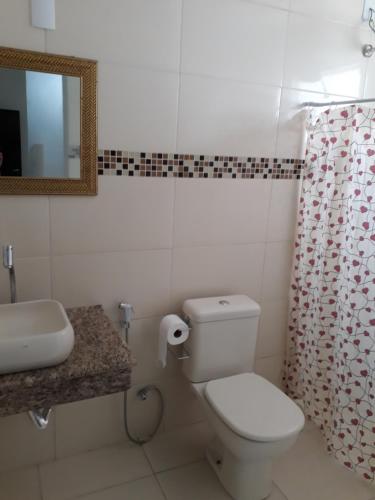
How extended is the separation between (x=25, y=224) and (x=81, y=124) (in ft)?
1.50

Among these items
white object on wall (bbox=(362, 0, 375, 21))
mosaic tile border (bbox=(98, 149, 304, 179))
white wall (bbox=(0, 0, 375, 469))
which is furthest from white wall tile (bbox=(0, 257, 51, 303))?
white object on wall (bbox=(362, 0, 375, 21))

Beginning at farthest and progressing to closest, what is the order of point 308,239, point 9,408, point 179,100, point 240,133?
point 308,239
point 240,133
point 179,100
point 9,408

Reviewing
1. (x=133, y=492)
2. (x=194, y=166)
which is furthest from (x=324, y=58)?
(x=133, y=492)

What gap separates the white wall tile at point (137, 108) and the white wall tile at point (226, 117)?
0.06 meters

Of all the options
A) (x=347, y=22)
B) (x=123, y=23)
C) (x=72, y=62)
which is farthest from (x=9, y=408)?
(x=347, y=22)

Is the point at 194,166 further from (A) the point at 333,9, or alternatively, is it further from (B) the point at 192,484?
(B) the point at 192,484

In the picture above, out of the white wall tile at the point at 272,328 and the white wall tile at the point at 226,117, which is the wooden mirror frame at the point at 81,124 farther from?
the white wall tile at the point at 272,328

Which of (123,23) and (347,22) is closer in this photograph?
(123,23)

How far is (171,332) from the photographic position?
1.81m

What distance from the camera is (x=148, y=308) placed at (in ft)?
6.33

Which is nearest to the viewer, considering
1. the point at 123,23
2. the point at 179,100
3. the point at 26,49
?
the point at 26,49

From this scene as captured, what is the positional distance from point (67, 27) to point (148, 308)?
4.01ft

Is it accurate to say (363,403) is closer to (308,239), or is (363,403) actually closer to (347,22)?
(308,239)

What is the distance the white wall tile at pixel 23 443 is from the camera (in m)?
1.78
